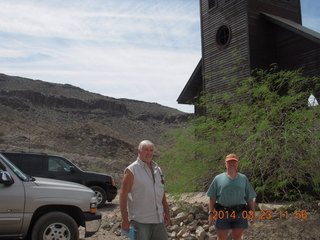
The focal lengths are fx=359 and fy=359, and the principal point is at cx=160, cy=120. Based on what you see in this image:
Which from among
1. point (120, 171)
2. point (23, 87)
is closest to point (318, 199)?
point (120, 171)

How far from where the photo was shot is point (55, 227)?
6.04 metres

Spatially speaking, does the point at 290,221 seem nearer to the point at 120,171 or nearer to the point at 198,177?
the point at 198,177

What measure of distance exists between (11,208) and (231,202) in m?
3.45

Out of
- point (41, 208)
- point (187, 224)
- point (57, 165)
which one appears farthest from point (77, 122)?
point (41, 208)

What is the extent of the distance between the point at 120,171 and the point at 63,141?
38.0 feet

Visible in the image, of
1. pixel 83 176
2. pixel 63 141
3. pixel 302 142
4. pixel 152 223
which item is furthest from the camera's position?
pixel 63 141

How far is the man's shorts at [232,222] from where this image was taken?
479 cm

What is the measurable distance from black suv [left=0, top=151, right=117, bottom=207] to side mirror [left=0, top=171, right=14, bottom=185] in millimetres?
4877

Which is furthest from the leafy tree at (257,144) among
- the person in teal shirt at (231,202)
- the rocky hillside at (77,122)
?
the rocky hillside at (77,122)

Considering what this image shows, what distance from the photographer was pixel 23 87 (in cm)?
6425

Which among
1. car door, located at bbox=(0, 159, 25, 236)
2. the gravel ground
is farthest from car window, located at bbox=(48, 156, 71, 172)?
the gravel ground

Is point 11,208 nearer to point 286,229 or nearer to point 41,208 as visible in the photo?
point 41,208

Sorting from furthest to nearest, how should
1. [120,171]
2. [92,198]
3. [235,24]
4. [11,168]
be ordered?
[120,171] < [235,24] < [92,198] < [11,168]

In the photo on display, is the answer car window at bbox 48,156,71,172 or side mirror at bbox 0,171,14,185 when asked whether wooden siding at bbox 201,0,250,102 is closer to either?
car window at bbox 48,156,71,172
